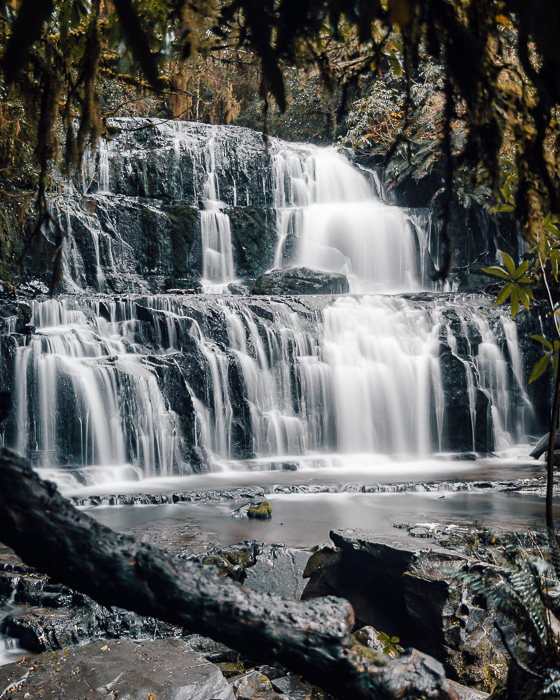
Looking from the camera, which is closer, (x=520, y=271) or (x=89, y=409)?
(x=520, y=271)

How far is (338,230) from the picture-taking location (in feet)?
67.4

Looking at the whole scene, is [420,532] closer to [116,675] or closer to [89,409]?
[116,675]

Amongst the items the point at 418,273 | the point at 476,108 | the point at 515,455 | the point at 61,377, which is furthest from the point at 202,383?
the point at 476,108

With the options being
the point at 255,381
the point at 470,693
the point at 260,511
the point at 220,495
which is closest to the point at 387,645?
the point at 470,693

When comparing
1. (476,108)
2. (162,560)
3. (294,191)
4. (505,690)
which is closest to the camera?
(162,560)

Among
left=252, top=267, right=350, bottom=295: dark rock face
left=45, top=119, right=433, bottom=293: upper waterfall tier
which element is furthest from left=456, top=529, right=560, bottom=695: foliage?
left=45, top=119, right=433, bottom=293: upper waterfall tier

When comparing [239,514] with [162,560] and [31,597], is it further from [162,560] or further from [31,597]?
[162,560]

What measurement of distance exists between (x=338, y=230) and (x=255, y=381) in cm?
900

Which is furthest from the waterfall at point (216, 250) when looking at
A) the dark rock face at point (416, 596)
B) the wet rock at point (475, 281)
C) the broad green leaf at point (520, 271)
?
the broad green leaf at point (520, 271)

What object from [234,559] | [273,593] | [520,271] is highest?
[520,271]

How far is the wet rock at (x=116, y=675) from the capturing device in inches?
132

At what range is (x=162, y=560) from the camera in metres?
1.37

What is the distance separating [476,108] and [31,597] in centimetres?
524

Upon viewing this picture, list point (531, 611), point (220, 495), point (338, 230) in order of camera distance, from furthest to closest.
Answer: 1. point (338, 230)
2. point (220, 495)
3. point (531, 611)
